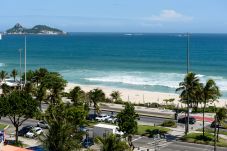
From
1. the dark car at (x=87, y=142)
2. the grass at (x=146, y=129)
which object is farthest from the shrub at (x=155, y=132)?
the dark car at (x=87, y=142)

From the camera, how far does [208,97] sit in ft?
190

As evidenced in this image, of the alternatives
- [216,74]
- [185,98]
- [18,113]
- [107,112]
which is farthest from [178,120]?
[216,74]

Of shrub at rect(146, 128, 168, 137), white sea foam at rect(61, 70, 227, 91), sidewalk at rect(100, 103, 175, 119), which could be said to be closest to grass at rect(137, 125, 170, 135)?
shrub at rect(146, 128, 168, 137)

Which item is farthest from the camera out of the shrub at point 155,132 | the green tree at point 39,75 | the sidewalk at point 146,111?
the green tree at point 39,75

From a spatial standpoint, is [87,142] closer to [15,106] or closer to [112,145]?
[15,106]

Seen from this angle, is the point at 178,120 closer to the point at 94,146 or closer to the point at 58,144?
the point at 94,146

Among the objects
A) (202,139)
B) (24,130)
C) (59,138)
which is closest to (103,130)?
(24,130)

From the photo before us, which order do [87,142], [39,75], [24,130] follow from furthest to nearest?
1. [39,75]
2. [24,130]
3. [87,142]

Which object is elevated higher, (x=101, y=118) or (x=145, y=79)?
(x=145, y=79)

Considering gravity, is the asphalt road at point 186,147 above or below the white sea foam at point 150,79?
below

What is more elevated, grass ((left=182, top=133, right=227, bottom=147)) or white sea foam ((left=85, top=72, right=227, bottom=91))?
white sea foam ((left=85, top=72, right=227, bottom=91))

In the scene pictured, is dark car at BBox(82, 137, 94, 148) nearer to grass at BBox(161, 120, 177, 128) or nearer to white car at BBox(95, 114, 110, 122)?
white car at BBox(95, 114, 110, 122)

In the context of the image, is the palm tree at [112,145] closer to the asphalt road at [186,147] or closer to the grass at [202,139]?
the asphalt road at [186,147]

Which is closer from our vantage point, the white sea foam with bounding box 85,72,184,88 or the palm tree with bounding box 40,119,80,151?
the palm tree with bounding box 40,119,80,151
